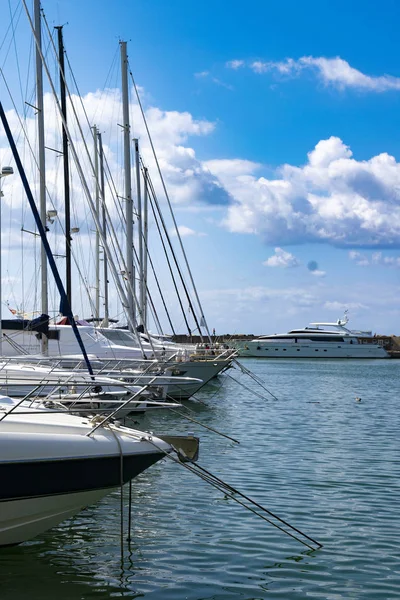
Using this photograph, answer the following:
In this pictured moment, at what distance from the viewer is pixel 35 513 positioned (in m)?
9.67

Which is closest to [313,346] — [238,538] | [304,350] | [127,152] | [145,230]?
[304,350]

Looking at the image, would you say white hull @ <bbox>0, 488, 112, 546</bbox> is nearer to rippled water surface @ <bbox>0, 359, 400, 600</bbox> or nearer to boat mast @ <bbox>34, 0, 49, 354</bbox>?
rippled water surface @ <bbox>0, 359, 400, 600</bbox>

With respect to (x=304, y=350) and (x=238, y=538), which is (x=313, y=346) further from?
(x=238, y=538)

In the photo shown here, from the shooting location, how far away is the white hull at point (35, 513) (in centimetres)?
945

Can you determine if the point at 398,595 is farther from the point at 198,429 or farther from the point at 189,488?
the point at 198,429

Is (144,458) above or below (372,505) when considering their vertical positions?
above

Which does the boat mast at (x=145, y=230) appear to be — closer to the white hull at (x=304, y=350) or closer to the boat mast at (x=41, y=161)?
the boat mast at (x=41, y=161)

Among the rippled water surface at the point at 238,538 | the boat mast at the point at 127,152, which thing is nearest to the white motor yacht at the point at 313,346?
the boat mast at the point at 127,152

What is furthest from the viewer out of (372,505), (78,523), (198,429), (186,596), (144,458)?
(198,429)

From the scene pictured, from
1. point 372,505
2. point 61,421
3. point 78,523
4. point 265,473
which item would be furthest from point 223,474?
point 61,421

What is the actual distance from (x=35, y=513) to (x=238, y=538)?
3.10 metres

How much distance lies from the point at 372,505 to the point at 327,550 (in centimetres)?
306

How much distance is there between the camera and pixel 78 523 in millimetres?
11891

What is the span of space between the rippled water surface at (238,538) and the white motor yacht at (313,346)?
290 feet
